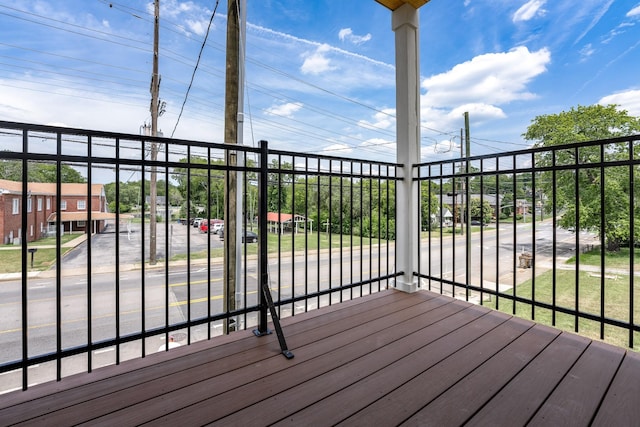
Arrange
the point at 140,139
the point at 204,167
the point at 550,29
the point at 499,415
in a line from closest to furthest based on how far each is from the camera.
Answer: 1. the point at 499,415
2. the point at 140,139
3. the point at 204,167
4. the point at 550,29

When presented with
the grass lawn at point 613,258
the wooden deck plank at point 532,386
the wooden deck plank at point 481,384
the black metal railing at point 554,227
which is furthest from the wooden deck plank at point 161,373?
the grass lawn at point 613,258

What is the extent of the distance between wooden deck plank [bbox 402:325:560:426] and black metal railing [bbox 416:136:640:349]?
408 millimetres

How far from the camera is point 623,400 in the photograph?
1081mm

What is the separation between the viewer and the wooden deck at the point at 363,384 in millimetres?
994

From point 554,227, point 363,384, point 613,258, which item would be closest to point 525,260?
point 613,258

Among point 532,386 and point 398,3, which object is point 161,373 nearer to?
point 532,386

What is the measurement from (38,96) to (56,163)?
11903 mm

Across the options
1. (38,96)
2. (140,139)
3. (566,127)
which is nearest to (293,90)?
(38,96)

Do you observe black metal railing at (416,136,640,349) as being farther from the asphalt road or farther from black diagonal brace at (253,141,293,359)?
black diagonal brace at (253,141,293,359)

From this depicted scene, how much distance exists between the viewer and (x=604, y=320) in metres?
1.56

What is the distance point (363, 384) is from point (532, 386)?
2.38 ft

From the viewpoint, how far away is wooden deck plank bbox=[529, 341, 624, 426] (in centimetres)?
99

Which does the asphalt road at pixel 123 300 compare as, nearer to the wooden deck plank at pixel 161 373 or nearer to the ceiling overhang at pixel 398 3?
the wooden deck plank at pixel 161 373

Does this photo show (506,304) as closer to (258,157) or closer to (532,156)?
(532,156)
